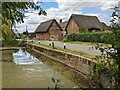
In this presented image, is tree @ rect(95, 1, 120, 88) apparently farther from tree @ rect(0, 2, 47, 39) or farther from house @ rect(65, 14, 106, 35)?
house @ rect(65, 14, 106, 35)

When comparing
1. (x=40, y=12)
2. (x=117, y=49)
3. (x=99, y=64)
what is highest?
(x=40, y=12)

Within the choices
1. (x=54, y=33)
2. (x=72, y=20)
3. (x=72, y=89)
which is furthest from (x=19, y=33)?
(x=54, y=33)

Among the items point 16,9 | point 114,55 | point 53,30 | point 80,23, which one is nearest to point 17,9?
point 16,9

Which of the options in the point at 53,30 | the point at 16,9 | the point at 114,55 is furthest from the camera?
the point at 53,30

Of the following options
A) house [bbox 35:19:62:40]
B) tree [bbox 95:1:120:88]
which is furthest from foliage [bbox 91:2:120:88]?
house [bbox 35:19:62:40]

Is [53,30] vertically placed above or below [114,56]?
above

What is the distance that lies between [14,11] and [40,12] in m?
0.74

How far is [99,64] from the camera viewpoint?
Answer: 407 cm

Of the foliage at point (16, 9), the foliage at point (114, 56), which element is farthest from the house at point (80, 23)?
the foliage at point (114, 56)

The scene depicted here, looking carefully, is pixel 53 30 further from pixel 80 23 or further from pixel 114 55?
pixel 114 55

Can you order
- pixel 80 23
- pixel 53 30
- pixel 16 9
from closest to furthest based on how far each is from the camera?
pixel 16 9
pixel 80 23
pixel 53 30

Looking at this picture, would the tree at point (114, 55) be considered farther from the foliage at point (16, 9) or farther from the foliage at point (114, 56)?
the foliage at point (16, 9)

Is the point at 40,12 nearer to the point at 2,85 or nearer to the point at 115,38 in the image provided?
the point at 115,38

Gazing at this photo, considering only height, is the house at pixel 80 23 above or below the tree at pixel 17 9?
above
